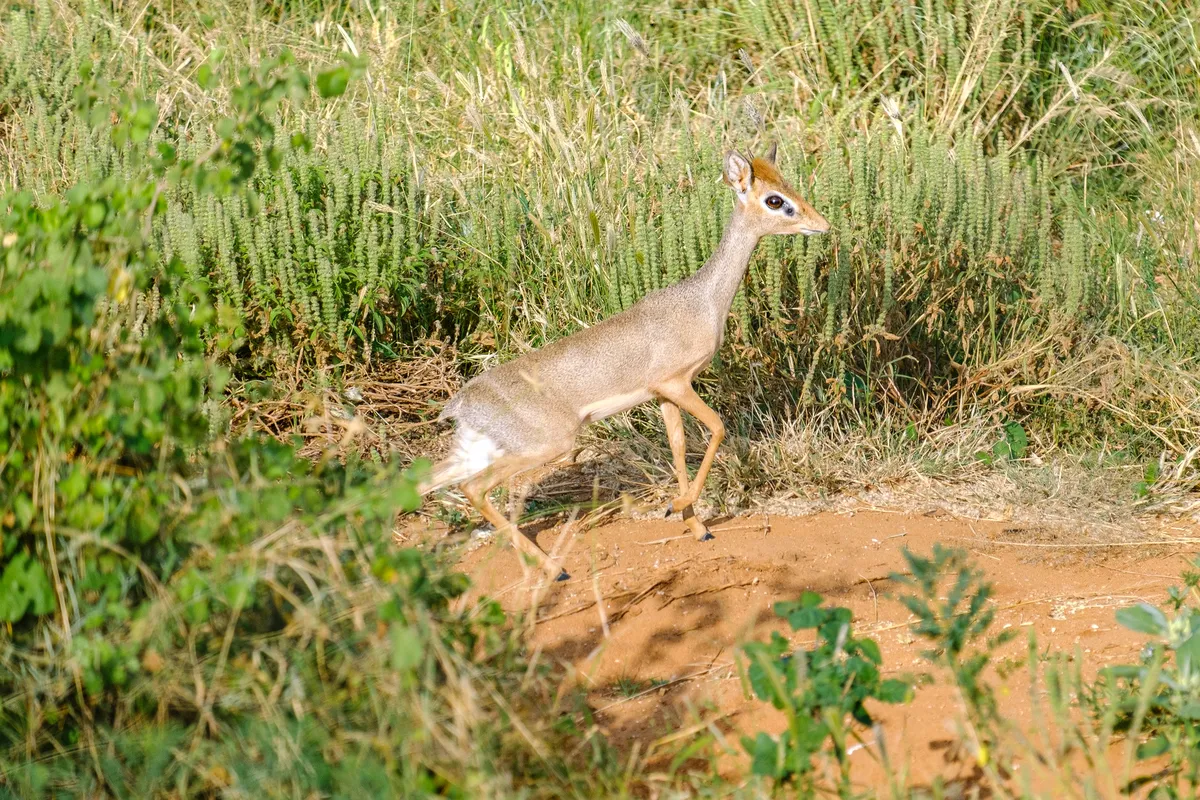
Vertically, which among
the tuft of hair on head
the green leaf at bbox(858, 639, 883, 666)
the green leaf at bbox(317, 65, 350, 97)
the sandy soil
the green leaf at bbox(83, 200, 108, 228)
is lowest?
the sandy soil

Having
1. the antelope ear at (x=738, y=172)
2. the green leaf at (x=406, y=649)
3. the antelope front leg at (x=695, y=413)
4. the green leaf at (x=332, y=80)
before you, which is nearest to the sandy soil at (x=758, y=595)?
the antelope front leg at (x=695, y=413)

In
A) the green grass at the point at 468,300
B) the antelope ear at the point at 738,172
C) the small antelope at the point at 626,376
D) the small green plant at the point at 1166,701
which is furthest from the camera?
the antelope ear at the point at 738,172

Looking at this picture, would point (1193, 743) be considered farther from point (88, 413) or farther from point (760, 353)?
point (760, 353)

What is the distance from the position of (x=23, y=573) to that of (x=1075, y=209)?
6.29 meters

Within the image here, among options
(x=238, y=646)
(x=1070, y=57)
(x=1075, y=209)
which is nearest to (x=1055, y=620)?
(x=238, y=646)

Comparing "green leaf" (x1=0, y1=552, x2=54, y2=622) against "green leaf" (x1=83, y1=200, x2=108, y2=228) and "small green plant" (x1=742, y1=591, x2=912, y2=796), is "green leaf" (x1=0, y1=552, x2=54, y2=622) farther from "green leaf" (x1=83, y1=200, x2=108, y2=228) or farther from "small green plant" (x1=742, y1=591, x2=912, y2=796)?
"small green plant" (x1=742, y1=591, x2=912, y2=796)

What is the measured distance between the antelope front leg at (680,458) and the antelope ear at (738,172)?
0.92m

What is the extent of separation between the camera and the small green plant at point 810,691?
2.72m

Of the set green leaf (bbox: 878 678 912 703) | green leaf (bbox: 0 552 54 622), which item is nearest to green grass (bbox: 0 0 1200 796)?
green leaf (bbox: 0 552 54 622)

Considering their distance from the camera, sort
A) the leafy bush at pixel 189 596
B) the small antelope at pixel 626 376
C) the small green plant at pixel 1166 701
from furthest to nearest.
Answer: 1. the small antelope at pixel 626 376
2. the small green plant at pixel 1166 701
3. the leafy bush at pixel 189 596

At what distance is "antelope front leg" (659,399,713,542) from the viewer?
5348 mm

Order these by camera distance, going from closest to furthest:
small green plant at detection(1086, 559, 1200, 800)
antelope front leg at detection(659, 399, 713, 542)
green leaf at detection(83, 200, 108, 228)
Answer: green leaf at detection(83, 200, 108, 228), small green plant at detection(1086, 559, 1200, 800), antelope front leg at detection(659, 399, 713, 542)

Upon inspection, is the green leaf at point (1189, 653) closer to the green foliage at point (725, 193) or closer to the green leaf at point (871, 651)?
the green leaf at point (871, 651)

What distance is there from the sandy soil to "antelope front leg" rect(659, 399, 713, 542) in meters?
0.07
